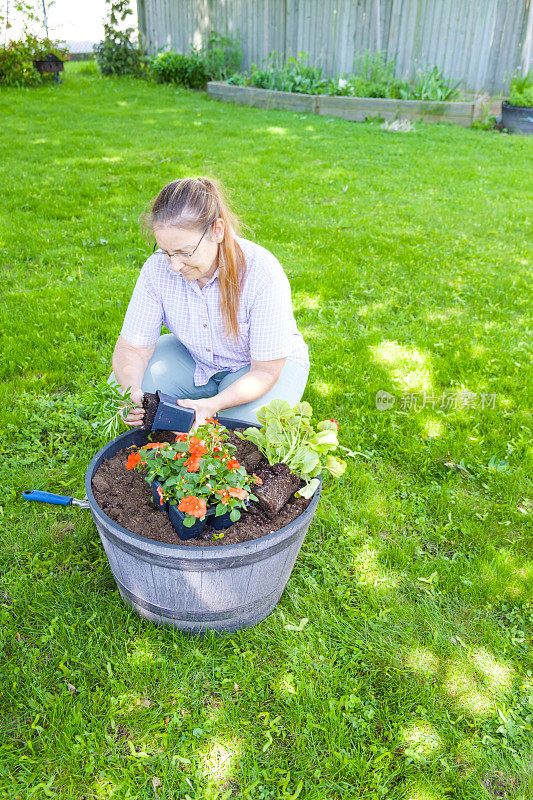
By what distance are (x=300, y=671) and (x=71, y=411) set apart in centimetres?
172

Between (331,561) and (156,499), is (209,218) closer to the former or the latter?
(156,499)

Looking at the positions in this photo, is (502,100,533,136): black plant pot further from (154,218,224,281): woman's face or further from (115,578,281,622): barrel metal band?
(115,578,281,622): barrel metal band

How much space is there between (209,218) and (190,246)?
109 millimetres

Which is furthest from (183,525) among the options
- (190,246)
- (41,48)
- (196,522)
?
(41,48)

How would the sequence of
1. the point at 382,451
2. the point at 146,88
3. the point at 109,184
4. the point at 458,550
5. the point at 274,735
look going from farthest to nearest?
the point at 146,88 → the point at 109,184 → the point at 382,451 → the point at 458,550 → the point at 274,735

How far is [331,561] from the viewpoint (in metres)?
2.26

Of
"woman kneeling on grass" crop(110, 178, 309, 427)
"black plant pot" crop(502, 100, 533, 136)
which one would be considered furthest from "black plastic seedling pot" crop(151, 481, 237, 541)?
"black plant pot" crop(502, 100, 533, 136)

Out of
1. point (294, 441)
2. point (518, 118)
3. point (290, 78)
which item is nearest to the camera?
point (294, 441)

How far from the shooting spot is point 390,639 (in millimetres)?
1980

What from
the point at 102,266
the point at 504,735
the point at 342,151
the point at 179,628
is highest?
the point at 342,151

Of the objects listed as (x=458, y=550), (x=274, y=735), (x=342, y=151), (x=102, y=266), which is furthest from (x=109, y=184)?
(x=274, y=735)

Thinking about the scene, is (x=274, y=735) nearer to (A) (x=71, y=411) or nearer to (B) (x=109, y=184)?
(A) (x=71, y=411)

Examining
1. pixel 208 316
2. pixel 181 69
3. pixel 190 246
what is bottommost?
pixel 208 316

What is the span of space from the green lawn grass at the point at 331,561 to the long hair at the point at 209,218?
3.16ft
